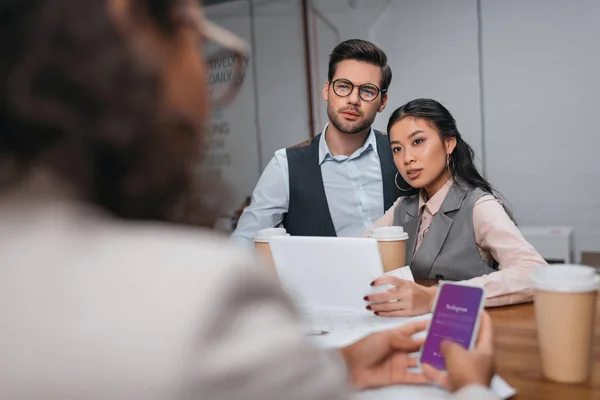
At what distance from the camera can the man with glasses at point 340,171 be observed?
249 cm

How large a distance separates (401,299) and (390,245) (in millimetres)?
233

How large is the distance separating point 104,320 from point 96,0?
218mm

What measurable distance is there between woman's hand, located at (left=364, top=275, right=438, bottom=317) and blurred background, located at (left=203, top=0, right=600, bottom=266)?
102 inches

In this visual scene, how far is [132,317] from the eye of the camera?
0.39 metres

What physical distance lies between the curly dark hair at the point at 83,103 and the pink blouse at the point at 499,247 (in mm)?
1034

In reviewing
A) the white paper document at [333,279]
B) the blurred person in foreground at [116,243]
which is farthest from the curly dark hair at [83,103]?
the white paper document at [333,279]

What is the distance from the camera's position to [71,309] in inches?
15.1

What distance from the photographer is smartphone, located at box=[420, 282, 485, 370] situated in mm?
906

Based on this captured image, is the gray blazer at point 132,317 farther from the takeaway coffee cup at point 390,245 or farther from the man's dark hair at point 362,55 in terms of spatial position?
the man's dark hair at point 362,55

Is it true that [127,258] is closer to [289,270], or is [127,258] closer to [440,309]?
[440,309]

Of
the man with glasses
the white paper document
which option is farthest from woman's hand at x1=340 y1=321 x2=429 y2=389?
the man with glasses

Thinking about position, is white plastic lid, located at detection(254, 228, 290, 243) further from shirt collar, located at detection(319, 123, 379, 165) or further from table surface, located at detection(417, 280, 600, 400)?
shirt collar, located at detection(319, 123, 379, 165)

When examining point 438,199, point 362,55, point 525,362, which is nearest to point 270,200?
point 362,55

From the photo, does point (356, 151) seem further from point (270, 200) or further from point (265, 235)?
point (265, 235)
